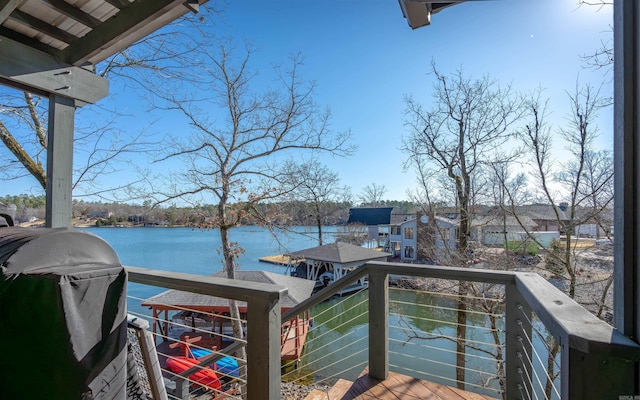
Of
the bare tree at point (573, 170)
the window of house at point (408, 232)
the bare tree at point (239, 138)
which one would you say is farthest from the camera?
the window of house at point (408, 232)

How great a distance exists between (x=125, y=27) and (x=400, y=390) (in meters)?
2.88

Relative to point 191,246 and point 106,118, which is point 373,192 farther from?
point 106,118

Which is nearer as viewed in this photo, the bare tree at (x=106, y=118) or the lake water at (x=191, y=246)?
the bare tree at (x=106, y=118)

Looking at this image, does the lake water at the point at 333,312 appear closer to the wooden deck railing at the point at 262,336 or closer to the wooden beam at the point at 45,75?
the wooden beam at the point at 45,75

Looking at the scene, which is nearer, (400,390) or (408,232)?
(400,390)

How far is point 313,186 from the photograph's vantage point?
938 cm

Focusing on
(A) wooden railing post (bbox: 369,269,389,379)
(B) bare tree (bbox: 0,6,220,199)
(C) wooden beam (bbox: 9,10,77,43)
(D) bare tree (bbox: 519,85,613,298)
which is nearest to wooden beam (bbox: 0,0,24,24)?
(C) wooden beam (bbox: 9,10,77,43)

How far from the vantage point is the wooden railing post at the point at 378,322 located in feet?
7.30

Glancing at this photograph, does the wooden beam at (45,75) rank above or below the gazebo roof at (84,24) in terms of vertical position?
below

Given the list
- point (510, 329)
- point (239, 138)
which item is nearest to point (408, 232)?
point (239, 138)

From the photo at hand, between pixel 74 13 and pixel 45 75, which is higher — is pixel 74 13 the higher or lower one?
the higher one

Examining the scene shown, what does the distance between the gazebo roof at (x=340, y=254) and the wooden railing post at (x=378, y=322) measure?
14.7 m

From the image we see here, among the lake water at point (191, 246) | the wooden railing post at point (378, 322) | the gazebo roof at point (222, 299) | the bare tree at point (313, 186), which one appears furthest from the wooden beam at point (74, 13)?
the gazebo roof at point (222, 299)

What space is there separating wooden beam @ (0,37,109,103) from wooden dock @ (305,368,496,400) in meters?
2.77
